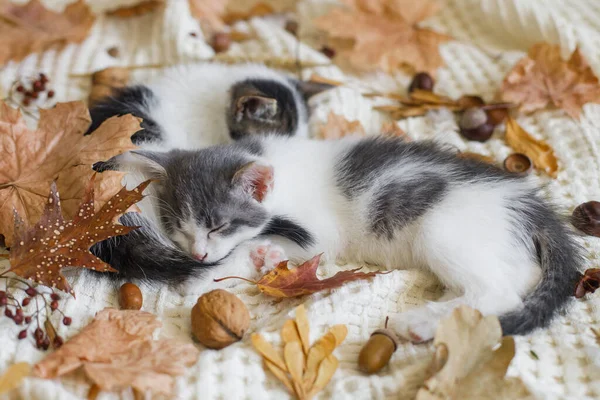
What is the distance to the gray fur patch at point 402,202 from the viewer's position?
128 centimetres

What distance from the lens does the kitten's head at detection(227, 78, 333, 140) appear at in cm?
169

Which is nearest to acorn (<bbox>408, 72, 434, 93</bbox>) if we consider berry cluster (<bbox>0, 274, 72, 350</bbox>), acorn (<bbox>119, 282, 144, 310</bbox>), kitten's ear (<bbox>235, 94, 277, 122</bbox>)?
kitten's ear (<bbox>235, 94, 277, 122</bbox>)

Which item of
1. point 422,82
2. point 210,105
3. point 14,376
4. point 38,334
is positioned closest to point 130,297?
point 38,334

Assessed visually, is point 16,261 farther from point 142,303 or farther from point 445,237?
point 445,237

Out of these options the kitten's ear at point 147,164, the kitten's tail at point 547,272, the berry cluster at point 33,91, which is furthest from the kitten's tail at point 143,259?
the berry cluster at point 33,91

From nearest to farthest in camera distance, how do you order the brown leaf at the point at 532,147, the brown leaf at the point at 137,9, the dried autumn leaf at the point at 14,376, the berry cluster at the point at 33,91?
the dried autumn leaf at the point at 14,376 < the brown leaf at the point at 532,147 < the berry cluster at the point at 33,91 < the brown leaf at the point at 137,9

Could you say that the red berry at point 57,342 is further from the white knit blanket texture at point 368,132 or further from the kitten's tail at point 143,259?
the kitten's tail at point 143,259

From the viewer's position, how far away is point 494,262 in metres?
1.19

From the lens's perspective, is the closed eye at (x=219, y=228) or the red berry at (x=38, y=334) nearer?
the red berry at (x=38, y=334)

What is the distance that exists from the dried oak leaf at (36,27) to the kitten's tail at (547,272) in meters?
1.57

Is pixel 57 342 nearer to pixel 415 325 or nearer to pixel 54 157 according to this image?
pixel 54 157

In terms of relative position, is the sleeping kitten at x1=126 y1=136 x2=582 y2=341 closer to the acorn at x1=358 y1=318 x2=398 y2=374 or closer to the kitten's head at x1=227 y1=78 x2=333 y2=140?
the acorn at x1=358 y1=318 x2=398 y2=374

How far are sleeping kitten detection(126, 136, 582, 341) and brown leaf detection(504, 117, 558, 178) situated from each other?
248 millimetres

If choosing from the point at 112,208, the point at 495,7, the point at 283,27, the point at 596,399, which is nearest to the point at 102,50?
the point at 283,27
